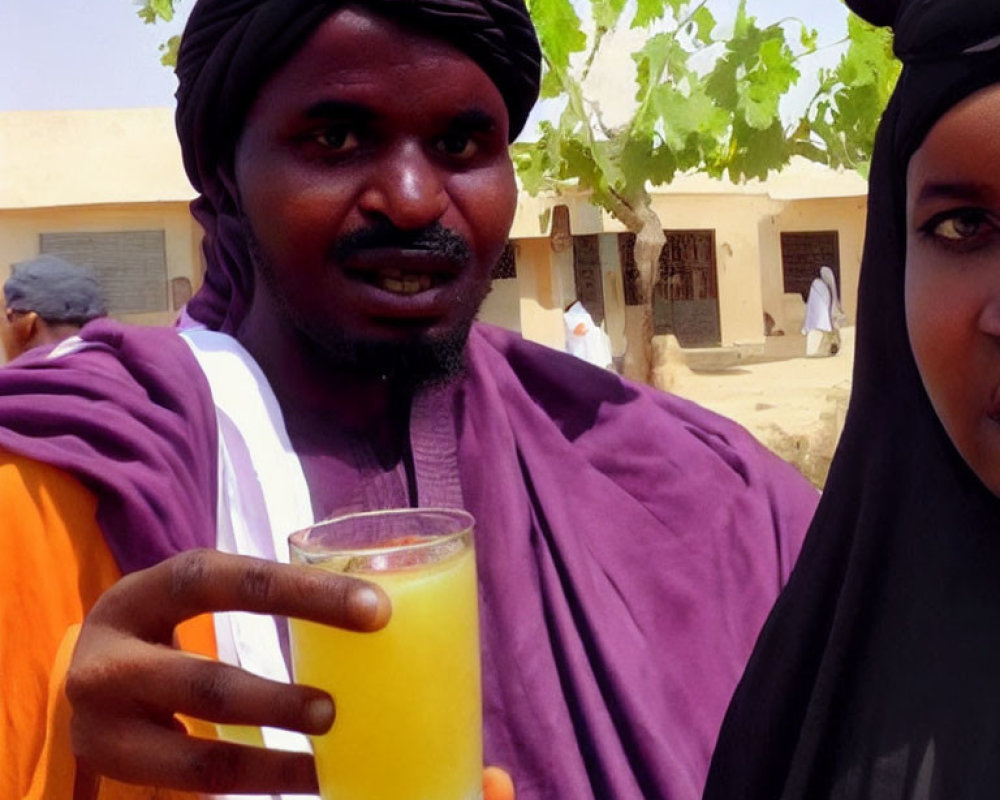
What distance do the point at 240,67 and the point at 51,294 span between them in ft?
10.5

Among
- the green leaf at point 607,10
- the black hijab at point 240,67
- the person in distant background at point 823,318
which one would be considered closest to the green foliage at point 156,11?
the green leaf at point 607,10

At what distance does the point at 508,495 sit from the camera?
70.7 inches

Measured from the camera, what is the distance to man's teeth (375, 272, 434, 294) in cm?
169

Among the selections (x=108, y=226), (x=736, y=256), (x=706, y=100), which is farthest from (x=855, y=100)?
(x=736, y=256)

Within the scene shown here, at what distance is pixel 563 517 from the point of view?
1820mm

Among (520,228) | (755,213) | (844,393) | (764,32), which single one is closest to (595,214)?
(520,228)

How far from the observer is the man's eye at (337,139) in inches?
65.2

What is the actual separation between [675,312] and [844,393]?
12431mm

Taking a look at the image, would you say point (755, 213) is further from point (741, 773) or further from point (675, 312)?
point (741, 773)

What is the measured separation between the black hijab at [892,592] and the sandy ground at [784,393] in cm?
625

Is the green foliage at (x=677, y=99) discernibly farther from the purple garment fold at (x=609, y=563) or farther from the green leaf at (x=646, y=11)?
the purple garment fold at (x=609, y=563)

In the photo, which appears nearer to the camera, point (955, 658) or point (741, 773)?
point (955, 658)

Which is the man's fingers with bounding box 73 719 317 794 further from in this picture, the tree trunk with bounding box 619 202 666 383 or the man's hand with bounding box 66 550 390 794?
the tree trunk with bounding box 619 202 666 383

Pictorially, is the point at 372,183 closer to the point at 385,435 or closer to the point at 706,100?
the point at 385,435
